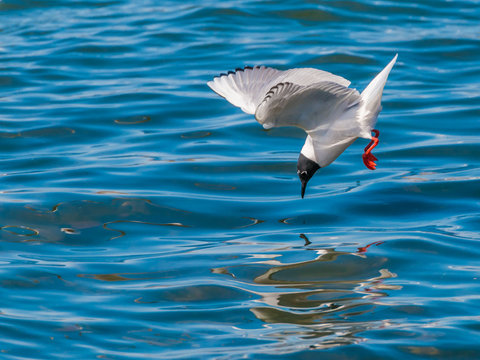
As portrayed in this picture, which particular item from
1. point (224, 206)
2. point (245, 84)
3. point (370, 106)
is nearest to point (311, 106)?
point (370, 106)

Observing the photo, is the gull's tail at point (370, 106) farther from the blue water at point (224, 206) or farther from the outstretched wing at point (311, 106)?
the blue water at point (224, 206)

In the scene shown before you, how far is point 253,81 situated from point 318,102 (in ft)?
1.89

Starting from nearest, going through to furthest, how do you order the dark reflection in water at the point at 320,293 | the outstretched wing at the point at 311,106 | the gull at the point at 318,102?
the dark reflection in water at the point at 320,293, the outstretched wing at the point at 311,106, the gull at the point at 318,102

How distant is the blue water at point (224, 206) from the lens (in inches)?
187

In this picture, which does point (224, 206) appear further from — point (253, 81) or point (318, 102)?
point (318, 102)

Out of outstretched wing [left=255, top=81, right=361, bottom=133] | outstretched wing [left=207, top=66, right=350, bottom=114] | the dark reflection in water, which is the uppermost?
outstretched wing [left=207, top=66, right=350, bottom=114]

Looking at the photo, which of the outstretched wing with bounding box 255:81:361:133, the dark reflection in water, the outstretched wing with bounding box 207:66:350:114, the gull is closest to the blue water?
the dark reflection in water

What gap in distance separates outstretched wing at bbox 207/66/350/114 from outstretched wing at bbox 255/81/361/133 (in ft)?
0.54

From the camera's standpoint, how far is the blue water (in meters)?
4.74

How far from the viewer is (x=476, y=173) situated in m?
7.73

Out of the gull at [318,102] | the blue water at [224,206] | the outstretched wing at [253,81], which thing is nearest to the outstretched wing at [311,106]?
the gull at [318,102]

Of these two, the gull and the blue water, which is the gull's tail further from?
the blue water

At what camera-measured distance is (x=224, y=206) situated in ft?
23.3

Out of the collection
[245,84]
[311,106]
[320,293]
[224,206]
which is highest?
[245,84]
